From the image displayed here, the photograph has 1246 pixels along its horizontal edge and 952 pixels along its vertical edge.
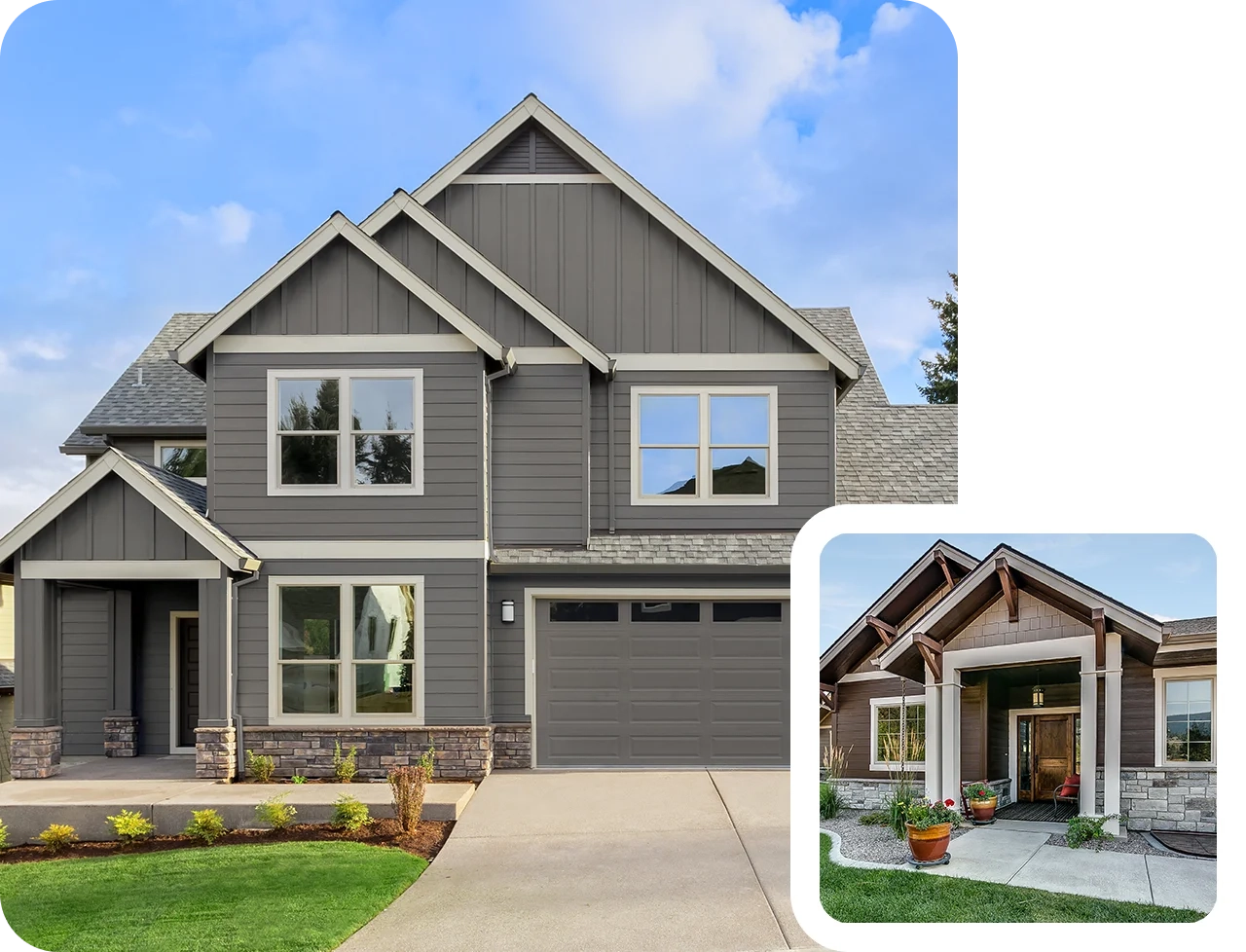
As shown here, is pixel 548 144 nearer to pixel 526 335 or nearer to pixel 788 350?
pixel 526 335

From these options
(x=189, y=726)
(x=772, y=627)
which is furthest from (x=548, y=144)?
(x=189, y=726)

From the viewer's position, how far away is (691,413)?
1100 centimetres

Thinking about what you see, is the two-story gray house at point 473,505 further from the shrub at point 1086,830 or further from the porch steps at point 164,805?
the shrub at point 1086,830

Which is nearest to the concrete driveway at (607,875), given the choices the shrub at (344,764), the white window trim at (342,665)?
the white window trim at (342,665)

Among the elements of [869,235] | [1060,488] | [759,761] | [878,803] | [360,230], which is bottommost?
[759,761]

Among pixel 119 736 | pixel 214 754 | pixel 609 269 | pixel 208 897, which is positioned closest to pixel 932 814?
pixel 208 897

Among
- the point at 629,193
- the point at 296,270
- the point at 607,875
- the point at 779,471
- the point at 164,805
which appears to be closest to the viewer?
the point at 607,875

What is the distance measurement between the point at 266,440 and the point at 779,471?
19.0 ft

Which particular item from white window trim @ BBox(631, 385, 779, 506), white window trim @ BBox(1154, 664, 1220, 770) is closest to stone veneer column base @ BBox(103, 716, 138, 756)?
white window trim @ BBox(631, 385, 779, 506)

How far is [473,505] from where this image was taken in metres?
10.4

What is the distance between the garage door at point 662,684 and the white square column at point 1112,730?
8.13m

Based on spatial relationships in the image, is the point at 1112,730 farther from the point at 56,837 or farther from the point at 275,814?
the point at 56,837

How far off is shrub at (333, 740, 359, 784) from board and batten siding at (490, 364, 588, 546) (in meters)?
2.78

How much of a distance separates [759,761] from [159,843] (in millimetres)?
6165
